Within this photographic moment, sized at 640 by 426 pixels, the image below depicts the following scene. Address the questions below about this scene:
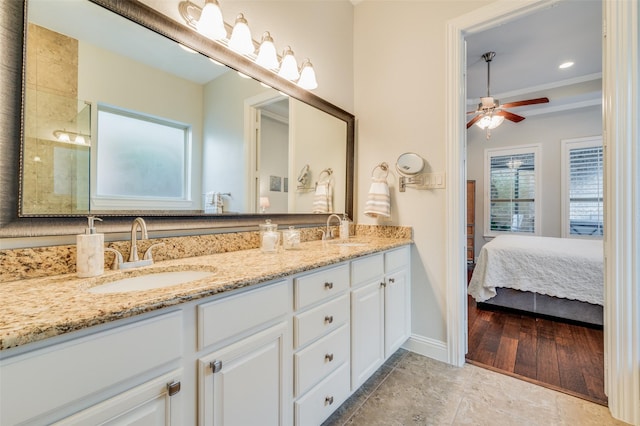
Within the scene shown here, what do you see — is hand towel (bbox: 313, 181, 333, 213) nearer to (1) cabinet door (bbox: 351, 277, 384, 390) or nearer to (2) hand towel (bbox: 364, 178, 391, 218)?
(2) hand towel (bbox: 364, 178, 391, 218)

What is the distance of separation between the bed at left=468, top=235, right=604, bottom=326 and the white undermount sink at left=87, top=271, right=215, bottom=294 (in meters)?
2.71

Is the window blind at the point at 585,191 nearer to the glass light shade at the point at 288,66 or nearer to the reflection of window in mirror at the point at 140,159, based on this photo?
the glass light shade at the point at 288,66

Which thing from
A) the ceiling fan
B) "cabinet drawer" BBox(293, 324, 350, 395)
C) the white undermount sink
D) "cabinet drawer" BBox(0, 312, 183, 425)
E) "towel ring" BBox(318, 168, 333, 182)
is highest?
the ceiling fan

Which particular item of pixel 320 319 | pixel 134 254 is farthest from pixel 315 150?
pixel 134 254

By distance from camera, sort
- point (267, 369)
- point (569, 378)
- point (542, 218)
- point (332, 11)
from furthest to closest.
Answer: point (542, 218)
point (332, 11)
point (569, 378)
point (267, 369)

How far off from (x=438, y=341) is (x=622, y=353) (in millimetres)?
908

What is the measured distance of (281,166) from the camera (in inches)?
71.5

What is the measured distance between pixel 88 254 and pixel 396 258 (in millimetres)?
1593

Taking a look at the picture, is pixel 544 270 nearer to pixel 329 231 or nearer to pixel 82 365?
pixel 329 231

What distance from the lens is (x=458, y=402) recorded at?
60.1 inches

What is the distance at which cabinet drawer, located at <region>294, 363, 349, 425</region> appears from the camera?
3.74ft

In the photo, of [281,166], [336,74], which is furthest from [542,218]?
[281,166]

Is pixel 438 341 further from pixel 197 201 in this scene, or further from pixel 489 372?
pixel 197 201

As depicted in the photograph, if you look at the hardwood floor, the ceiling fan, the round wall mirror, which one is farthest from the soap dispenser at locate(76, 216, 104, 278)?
the ceiling fan
